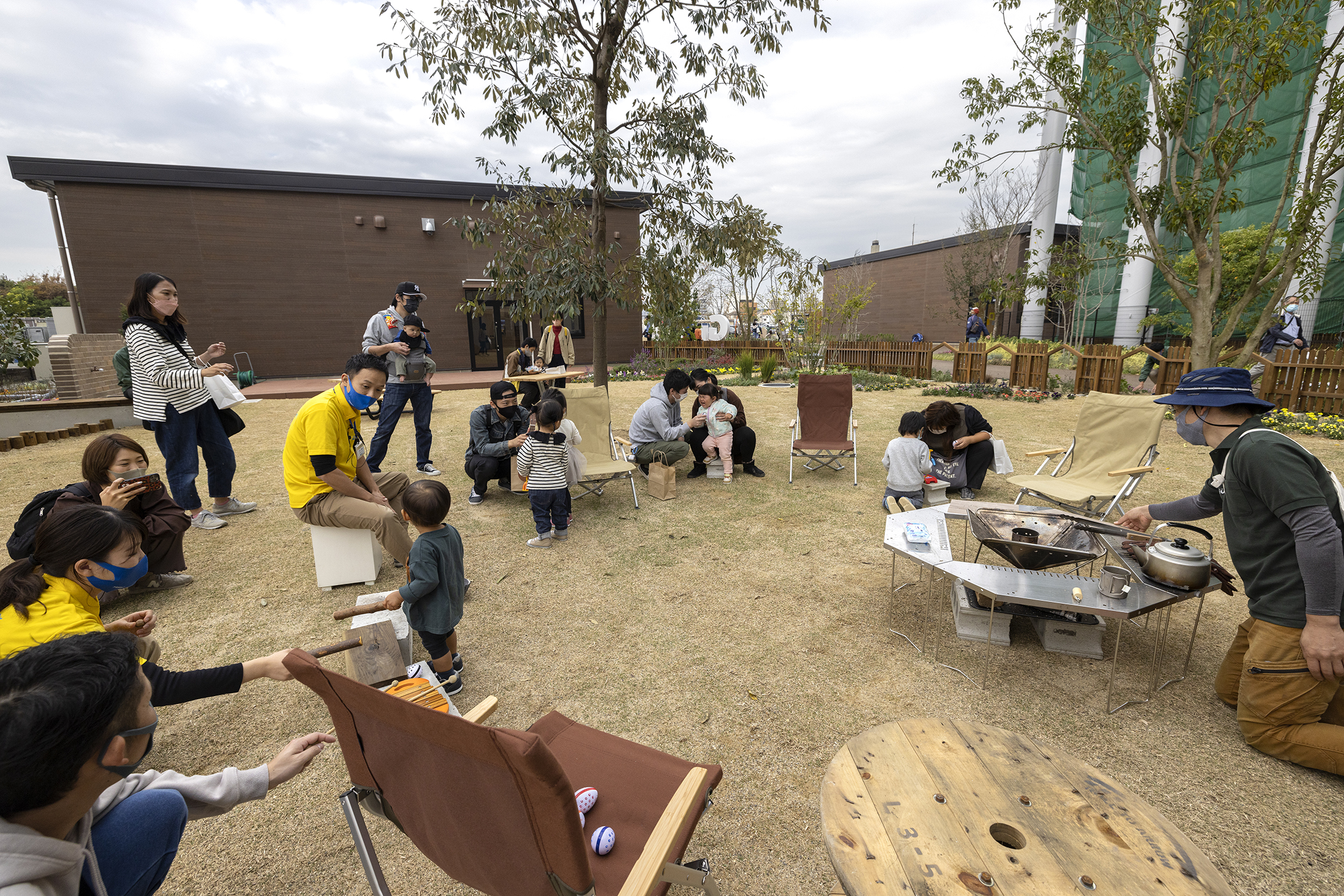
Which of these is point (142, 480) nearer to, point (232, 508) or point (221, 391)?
point (221, 391)

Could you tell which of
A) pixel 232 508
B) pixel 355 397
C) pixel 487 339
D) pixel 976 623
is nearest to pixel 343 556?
pixel 355 397

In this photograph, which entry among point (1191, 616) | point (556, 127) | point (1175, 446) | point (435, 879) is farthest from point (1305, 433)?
point (435, 879)

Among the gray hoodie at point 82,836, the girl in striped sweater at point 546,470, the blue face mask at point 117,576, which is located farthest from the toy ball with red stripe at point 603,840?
the girl in striped sweater at point 546,470

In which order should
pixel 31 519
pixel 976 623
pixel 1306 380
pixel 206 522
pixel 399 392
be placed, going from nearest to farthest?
1. pixel 31 519
2. pixel 976 623
3. pixel 206 522
4. pixel 399 392
5. pixel 1306 380

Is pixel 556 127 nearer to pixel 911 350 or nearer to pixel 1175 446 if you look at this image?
pixel 1175 446

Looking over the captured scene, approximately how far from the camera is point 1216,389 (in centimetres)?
238

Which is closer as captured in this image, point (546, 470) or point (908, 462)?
point (546, 470)

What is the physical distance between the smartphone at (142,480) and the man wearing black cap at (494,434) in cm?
225

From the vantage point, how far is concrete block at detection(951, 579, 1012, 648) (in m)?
3.09

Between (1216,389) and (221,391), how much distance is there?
6092mm

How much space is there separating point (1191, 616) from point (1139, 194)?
6.81 metres

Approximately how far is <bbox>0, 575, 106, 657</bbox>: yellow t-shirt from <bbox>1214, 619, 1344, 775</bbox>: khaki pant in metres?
4.05

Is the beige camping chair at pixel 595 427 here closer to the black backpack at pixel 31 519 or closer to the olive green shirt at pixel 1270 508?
the black backpack at pixel 31 519

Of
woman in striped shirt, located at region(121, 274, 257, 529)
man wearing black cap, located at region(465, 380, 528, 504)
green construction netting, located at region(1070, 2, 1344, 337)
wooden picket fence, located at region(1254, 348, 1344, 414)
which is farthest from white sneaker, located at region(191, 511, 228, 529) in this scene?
wooden picket fence, located at region(1254, 348, 1344, 414)
